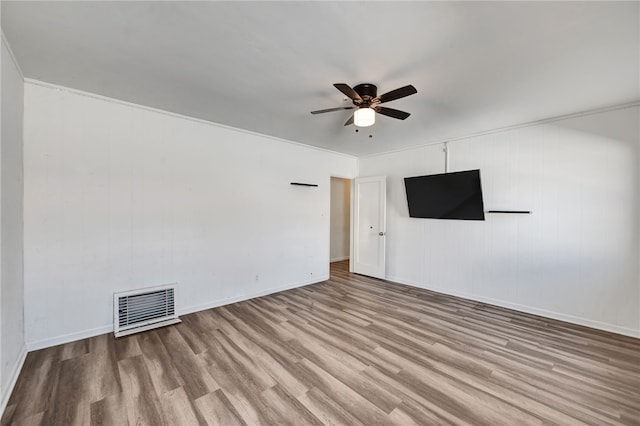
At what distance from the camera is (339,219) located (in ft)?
25.2

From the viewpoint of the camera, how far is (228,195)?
395cm

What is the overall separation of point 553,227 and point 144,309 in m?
5.43

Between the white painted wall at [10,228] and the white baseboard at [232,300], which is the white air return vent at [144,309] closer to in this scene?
the white baseboard at [232,300]

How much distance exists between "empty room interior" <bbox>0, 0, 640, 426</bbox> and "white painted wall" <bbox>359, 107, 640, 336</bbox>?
2 centimetres

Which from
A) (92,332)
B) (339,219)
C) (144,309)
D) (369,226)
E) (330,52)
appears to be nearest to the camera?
(330,52)

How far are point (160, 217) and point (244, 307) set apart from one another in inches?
67.6

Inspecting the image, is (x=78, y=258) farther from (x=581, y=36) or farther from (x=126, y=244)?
(x=581, y=36)

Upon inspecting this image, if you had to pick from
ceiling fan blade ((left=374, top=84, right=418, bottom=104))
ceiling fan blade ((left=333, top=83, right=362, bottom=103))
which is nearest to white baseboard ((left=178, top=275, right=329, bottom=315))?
ceiling fan blade ((left=333, top=83, right=362, bottom=103))

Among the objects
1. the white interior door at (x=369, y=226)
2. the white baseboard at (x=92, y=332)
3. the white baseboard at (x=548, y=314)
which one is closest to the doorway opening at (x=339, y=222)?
the white interior door at (x=369, y=226)

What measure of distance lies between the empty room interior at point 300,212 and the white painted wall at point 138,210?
2 centimetres

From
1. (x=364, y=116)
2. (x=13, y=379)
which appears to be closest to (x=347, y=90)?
(x=364, y=116)

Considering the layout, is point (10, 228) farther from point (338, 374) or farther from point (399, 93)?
point (399, 93)

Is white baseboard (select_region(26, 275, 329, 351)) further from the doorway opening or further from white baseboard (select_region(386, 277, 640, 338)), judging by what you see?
the doorway opening

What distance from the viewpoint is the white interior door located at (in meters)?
5.32
